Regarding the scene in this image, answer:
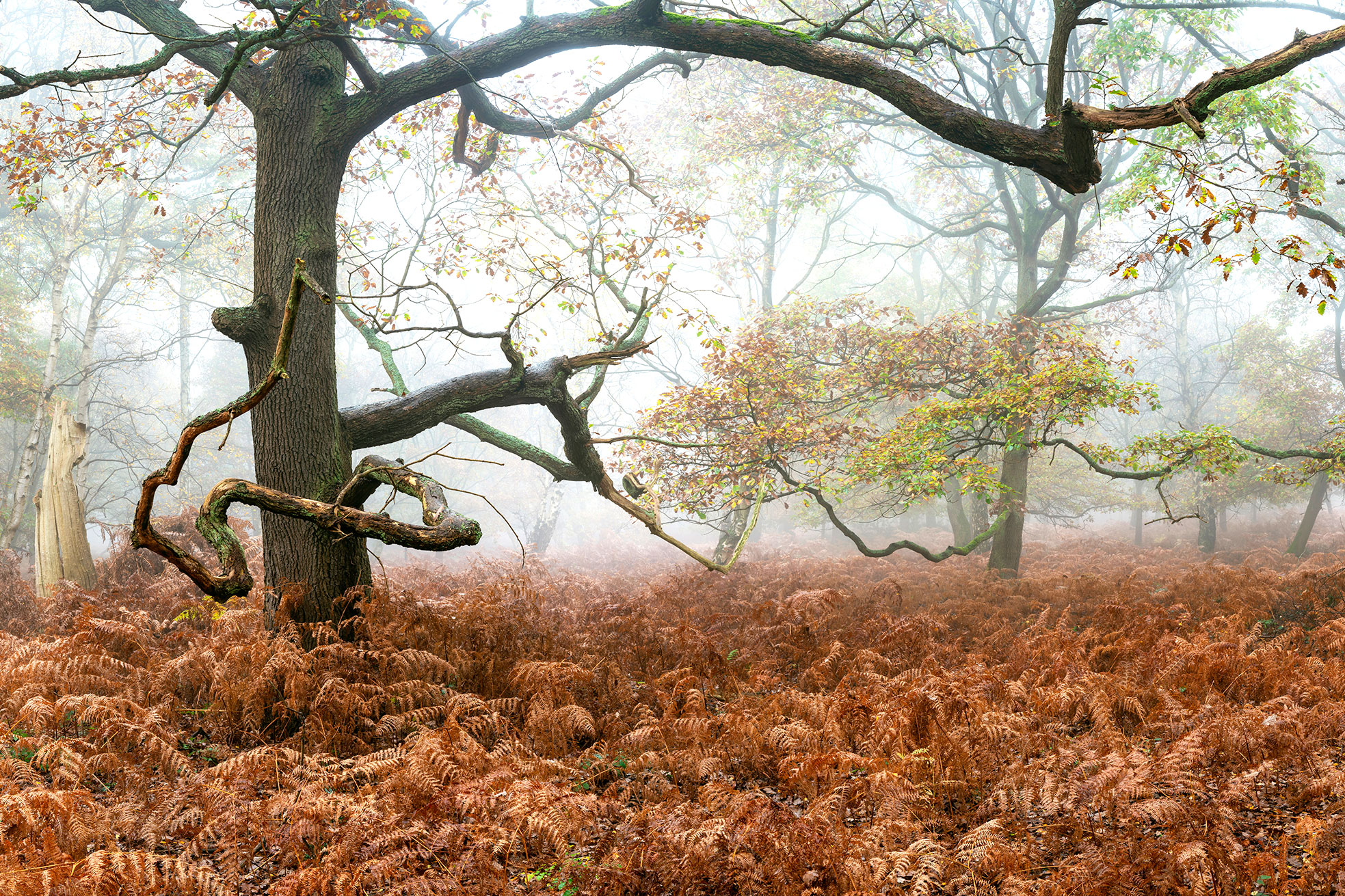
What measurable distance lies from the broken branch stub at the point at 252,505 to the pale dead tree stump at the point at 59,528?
6969 mm

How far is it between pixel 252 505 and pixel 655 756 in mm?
2835

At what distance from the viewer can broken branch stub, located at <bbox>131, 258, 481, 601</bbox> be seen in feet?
11.4

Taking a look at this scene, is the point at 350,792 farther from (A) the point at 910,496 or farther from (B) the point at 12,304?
(B) the point at 12,304

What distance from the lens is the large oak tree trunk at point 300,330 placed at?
230 inches

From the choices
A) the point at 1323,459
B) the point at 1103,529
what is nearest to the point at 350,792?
the point at 1323,459

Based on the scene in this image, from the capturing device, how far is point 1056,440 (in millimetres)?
10742

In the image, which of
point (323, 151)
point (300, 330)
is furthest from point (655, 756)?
point (323, 151)

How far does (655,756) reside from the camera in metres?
4.54

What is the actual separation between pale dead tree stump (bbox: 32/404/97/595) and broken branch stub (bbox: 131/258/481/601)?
697 cm

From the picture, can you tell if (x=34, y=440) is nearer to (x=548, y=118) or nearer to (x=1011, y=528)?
(x=548, y=118)

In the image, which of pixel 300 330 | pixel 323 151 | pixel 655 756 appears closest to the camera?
pixel 655 756

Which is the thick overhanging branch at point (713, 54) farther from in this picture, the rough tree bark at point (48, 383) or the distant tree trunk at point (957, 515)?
the distant tree trunk at point (957, 515)

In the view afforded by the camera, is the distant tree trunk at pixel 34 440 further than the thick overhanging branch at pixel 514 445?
Yes

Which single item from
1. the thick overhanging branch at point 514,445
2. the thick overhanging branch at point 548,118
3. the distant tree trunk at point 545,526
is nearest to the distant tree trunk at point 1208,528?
the distant tree trunk at point 545,526
